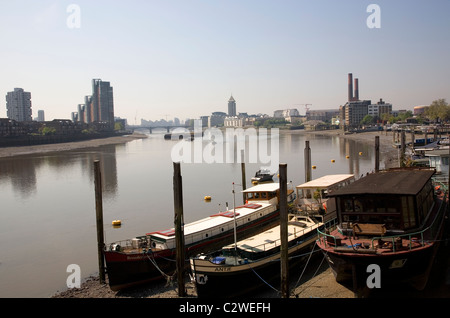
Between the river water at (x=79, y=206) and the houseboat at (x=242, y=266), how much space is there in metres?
10.2

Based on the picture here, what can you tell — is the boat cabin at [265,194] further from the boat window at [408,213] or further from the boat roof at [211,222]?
→ the boat window at [408,213]

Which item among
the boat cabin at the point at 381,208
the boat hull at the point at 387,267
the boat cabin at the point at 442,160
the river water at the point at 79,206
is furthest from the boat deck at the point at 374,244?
the boat cabin at the point at 442,160

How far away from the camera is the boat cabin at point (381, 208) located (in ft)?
59.1

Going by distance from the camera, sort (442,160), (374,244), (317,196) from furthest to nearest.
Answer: (442,160), (317,196), (374,244)

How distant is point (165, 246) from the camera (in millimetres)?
22891

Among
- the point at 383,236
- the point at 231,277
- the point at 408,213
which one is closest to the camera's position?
the point at 383,236

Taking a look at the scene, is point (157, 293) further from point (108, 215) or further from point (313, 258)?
point (108, 215)

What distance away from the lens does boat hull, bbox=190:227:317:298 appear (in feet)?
61.4

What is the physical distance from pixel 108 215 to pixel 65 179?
33087mm

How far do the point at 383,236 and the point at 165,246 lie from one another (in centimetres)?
1205

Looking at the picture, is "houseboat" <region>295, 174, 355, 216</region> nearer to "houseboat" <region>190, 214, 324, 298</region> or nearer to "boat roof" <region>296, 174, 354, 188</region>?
"boat roof" <region>296, 174, 354, 188</region>

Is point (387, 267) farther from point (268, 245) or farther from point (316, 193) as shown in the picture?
point (316, 193)

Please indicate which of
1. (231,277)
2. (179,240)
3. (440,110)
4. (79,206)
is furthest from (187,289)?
(440,110)

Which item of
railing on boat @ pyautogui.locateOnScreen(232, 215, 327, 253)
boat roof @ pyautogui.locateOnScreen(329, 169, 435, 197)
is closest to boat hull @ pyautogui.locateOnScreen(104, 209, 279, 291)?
railing on boat @ pyautogui.locateOnScreen(232, 215, 327, 253)
